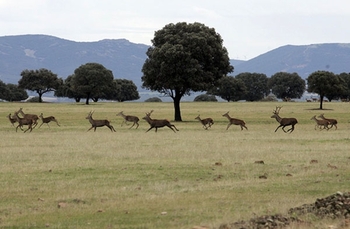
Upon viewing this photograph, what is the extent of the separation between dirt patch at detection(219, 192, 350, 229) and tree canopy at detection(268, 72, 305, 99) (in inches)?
6577

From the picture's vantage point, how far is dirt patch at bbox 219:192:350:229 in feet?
38.7

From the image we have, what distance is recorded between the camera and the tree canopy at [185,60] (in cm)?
5472

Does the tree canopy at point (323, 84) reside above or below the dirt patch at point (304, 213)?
above

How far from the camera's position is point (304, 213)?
13.0m

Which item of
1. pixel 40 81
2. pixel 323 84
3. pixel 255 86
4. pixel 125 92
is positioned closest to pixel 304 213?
pixel 323 84

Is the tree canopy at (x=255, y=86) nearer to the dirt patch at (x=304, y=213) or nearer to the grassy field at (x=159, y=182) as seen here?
the grassy field at (x=159, y=182)

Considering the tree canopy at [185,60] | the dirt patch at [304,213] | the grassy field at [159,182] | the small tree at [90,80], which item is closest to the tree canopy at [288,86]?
the small tree at [90,80]

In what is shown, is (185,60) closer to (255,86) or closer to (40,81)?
(40,81)

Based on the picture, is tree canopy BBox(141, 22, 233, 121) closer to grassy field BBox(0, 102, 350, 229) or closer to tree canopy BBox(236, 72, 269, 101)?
grassy field BBox(0, 102, 350, 229)

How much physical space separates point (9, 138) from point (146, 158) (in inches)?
544

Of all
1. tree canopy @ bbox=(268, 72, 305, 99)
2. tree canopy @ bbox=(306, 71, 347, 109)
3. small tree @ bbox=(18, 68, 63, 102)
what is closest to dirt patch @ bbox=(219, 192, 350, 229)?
tree canopy @ bbox=(306, 71, 347, 109)

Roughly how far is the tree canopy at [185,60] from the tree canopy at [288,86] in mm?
122751

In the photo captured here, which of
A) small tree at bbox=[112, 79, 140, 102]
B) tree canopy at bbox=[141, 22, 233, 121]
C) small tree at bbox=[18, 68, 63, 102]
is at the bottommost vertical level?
small tree at bbox=[112, 79, 140, 102]

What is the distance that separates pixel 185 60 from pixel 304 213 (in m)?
42.3
